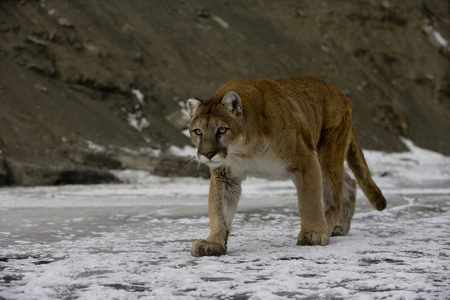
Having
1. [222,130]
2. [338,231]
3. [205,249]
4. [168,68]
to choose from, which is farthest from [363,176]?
[168,68]

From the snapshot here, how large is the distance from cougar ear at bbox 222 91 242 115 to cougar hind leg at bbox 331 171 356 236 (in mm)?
1841

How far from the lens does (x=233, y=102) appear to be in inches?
211

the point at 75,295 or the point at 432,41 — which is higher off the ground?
the point at 432,41

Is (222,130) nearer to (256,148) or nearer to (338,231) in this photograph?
(256,148)

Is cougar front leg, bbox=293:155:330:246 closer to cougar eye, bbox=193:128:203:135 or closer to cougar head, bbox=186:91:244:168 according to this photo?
cougar head, bbox=186:91:244:168

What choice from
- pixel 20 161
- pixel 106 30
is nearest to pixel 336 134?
pixel 20 161

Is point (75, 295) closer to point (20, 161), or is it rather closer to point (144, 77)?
point (20, 161)

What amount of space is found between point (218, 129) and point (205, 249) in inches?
37.7

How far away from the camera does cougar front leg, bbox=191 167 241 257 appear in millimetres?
5379

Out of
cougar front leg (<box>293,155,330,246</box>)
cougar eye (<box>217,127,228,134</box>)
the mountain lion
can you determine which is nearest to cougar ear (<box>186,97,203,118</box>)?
the mountain lion

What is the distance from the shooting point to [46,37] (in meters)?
19.4

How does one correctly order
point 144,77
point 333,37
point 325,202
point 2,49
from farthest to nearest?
point 333,37, point 144,77, point 2,49, point 325,202

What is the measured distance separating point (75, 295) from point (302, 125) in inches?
110

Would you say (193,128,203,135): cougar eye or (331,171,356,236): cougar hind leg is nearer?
(193,128,203,135): cougar eye
